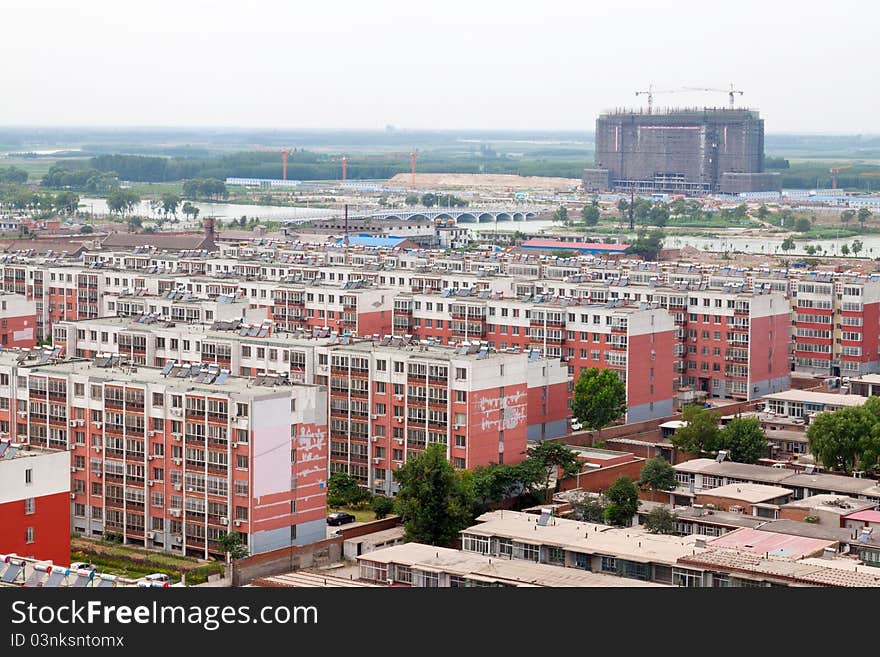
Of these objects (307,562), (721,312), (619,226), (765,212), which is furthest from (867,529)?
(765,212)

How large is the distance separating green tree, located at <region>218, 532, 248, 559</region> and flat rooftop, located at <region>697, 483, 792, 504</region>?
270cm

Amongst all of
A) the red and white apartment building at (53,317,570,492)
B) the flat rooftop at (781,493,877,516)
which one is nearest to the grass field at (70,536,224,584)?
the red and white apartment building at (53,317,570,492)

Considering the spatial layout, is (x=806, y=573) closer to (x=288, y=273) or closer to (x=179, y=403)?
(x=179, y=403)

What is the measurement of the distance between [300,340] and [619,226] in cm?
2569

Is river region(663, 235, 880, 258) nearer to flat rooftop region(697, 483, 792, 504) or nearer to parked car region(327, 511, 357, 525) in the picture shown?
flat rooftop region(697, 483, 792, 504)

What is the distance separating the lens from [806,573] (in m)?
7.25

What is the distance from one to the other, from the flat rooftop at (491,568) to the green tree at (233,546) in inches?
40.3

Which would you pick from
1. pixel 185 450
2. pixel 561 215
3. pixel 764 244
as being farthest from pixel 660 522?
pixel 561 215

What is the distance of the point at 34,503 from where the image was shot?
7883 millimetres

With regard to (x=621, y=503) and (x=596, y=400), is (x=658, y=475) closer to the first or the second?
(x=621, y=503)

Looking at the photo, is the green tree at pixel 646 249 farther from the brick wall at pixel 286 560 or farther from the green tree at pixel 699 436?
the brick wall at pixel 286 560

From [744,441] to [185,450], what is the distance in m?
4.01

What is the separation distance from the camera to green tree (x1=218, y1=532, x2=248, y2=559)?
862cm

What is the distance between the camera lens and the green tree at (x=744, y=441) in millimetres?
11320
